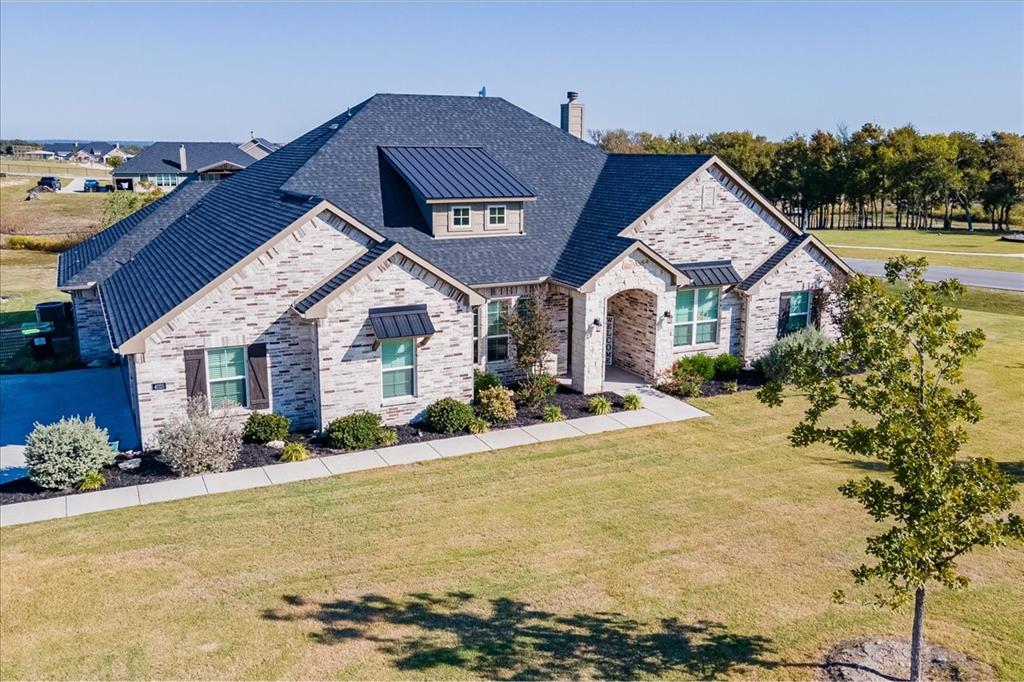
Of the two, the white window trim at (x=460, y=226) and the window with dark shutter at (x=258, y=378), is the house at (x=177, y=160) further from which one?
the window with dark shutter at (x=258, y=378)

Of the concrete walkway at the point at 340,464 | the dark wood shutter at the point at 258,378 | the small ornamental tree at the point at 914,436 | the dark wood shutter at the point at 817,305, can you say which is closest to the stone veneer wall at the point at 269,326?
the dark wood shutter at the point at 258,378

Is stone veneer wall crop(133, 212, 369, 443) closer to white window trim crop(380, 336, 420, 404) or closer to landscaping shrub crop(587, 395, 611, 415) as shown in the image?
white window trim crop(380, 336, 420, 404)

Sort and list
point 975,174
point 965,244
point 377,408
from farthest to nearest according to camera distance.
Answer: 1. point 975,174
2. point 965,244
3. point 377,408

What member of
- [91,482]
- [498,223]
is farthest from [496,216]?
[91,482]

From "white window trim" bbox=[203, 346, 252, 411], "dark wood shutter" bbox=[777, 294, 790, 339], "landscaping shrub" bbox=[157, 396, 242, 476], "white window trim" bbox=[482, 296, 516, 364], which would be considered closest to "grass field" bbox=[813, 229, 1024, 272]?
"dark wood shutter" bbox=[777, 294, 790, 339]

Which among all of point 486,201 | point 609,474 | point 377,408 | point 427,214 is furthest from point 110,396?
point 609,474

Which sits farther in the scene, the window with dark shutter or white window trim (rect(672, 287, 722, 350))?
white window trim (rect(672, 287, 722, 350))

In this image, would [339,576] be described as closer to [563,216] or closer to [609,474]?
[609,474]

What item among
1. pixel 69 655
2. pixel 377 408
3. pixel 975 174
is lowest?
pixel 69 655
